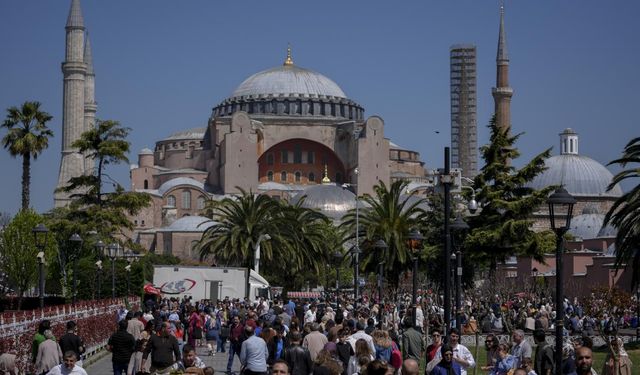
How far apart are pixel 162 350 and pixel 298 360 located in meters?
1.54

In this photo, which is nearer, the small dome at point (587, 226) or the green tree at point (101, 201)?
the green tree at point (101, 201)

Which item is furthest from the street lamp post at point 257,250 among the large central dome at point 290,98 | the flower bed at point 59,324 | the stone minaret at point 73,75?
the large central dome at point 290,98

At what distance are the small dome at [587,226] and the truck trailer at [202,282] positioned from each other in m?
38.8

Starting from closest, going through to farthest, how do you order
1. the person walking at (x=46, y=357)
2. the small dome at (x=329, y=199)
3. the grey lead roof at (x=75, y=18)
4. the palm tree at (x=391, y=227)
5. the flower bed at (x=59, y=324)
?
the person walking at (x=46, y=357) < the flower bed at (x=59, y=324) < the palm tree at (x=391, y=227) < the grey lead roof at (x=75, y=18) < the small dome at (x=329, y=199)

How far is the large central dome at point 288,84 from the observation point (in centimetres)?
10419

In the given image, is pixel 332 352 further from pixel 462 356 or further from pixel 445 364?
pixel 445 364

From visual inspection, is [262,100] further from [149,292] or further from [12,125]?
[149,292]

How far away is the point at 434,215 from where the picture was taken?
44.3 meters

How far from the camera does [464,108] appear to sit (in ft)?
403

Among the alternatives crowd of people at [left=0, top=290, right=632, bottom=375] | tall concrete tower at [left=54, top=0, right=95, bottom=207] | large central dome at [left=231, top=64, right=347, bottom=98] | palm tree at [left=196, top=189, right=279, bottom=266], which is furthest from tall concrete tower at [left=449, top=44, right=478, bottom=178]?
crowd of people at [left=0, top=290, right=632, bottom=375]

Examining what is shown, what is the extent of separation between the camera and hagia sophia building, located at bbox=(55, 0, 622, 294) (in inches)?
3152

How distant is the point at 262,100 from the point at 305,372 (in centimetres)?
9169

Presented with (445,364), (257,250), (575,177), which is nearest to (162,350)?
(445,364)

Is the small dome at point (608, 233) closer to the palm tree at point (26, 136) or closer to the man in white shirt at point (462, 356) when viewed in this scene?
the palm tree at point (26, 136)
